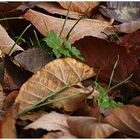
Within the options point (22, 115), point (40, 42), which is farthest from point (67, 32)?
point (22, 115)

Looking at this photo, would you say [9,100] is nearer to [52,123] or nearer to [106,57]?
[52,123]

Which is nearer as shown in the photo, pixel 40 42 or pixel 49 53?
pixel 49 53

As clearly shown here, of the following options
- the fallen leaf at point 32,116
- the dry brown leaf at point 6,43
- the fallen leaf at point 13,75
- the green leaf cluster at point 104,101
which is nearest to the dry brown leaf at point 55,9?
the dry brown leaf at point 6,43

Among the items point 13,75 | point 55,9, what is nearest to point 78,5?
point 55,9

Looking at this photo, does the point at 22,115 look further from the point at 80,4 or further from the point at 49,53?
the point at 80,4

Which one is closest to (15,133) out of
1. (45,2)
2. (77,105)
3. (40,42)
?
(77,105)

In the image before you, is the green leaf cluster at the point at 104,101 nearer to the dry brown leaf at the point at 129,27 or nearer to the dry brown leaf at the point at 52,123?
→ the dry brown leaf at the point at 52,123

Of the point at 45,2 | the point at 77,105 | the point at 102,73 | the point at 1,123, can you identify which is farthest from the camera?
the point at 45,2

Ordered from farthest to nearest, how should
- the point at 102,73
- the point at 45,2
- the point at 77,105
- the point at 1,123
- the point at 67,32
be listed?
the point at 45,2, the point at 67,32, the point at 102,73, the point at 77,105, the point at 1,123
